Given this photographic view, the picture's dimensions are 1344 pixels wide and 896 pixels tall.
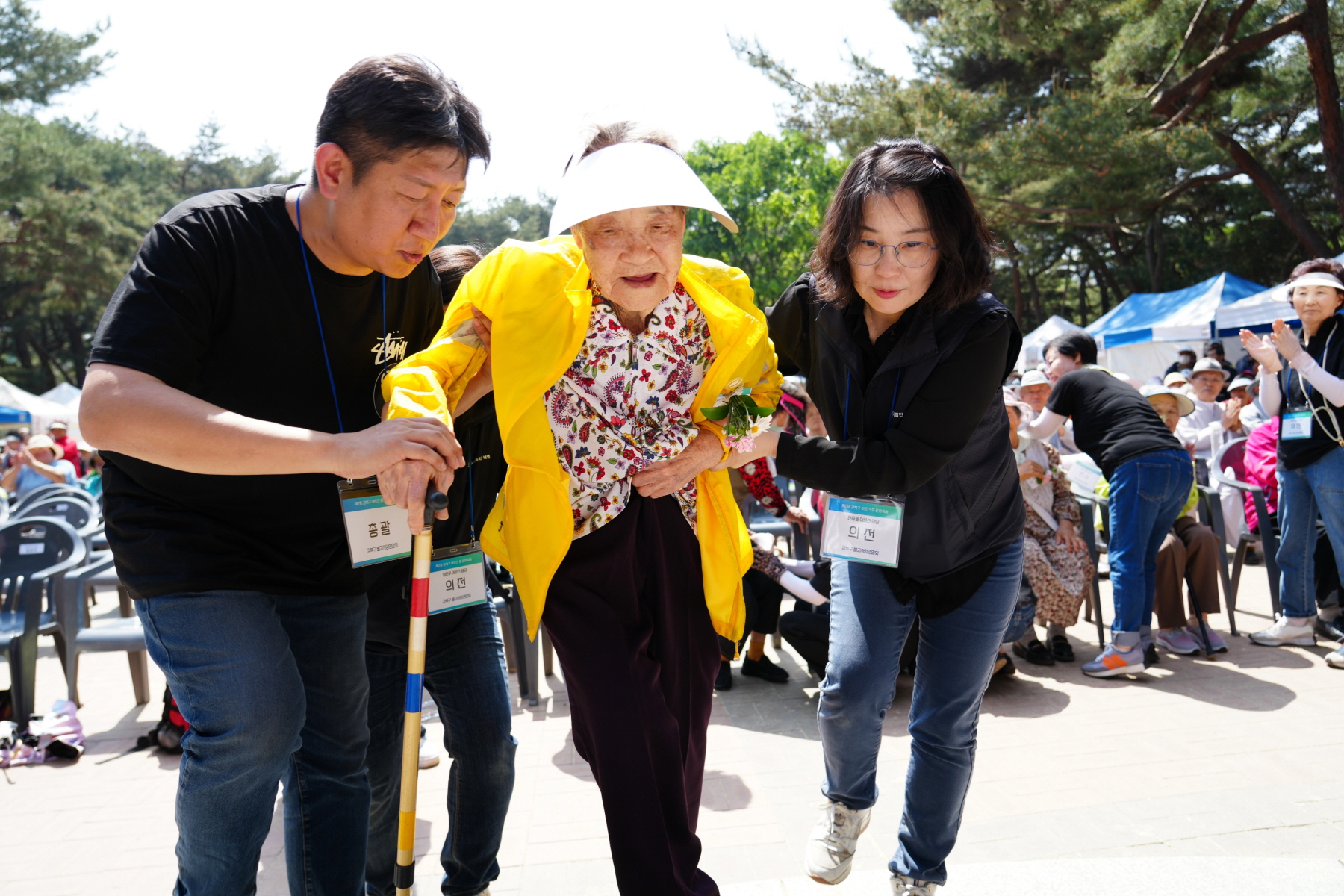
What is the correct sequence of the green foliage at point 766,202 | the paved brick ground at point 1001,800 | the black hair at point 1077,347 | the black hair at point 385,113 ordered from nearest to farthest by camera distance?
the black hair at point 385,113, the paved brick ground at point 1001,800, the black hair at point 1077,347, the green foliage at point 766,202

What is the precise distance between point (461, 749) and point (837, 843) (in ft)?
3.73

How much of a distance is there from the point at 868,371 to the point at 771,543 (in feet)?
10.7

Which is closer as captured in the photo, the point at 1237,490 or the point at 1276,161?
the point at 1237,490

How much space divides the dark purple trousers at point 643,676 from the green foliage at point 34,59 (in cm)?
3089

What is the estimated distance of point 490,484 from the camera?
2.78 m

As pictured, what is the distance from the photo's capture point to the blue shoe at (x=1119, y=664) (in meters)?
5.30

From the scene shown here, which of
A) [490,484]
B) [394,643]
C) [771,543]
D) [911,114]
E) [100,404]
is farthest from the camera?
[911,114]

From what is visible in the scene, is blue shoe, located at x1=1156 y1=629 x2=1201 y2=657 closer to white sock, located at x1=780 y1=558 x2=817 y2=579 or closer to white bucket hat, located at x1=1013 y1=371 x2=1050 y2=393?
white bucket hat, located at x1=1013 y1=371 x2=1050 y2=393

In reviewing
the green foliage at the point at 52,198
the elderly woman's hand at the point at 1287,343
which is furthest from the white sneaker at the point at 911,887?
the green foliage at the point at 52,198

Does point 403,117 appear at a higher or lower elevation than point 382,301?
higher

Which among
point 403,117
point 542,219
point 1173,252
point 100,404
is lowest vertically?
point 100,404

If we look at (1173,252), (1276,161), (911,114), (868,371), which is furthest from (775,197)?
(868,371)

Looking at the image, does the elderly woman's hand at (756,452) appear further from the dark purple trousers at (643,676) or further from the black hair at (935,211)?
the black hair at (935,211)

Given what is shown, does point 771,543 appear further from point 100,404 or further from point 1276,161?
point 1276,161
